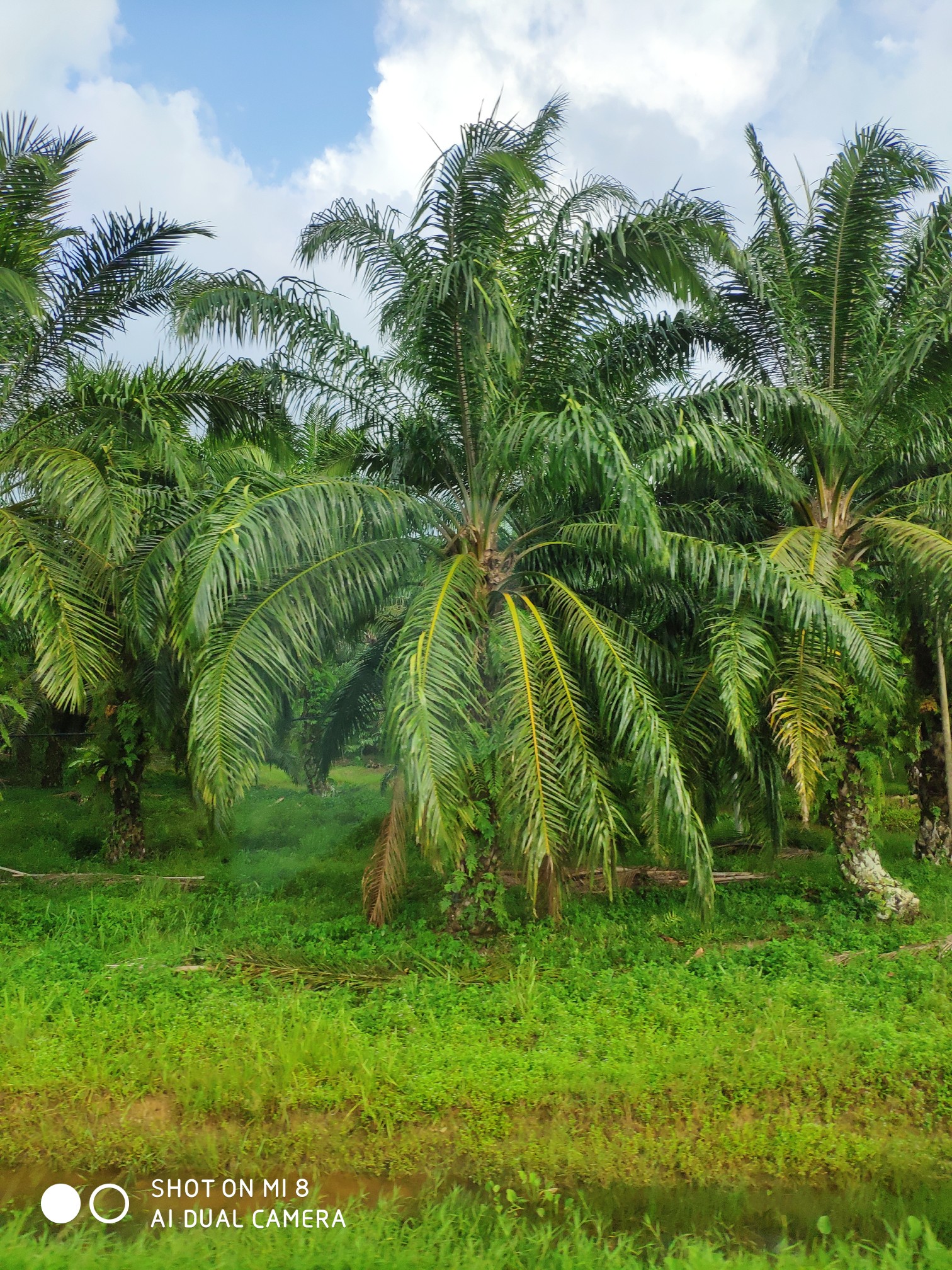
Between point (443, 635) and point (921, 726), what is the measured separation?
619cm

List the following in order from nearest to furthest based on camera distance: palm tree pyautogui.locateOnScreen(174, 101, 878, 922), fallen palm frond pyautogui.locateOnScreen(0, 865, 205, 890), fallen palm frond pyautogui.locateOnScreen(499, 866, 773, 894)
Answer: palm tree pyautogui.locateOnScreen(174, 101, 878, 922) → fallen palm frond pyautogui.locateOnScreen(499, 866, 773, 894) → fallen palm frond pyautogui.locateOnScreen(0, 865, 205, 890)

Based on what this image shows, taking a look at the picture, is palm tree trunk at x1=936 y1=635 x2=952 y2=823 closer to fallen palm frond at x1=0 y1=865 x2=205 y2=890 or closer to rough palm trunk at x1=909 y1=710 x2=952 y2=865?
rough palm trunk at x1=909 y1=710 x2=952 y2=865

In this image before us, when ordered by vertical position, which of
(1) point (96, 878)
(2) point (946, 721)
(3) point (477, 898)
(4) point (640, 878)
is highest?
(2) point (946, 721)

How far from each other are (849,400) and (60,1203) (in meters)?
8.44

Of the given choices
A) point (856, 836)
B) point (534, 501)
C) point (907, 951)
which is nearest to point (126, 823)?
point (534, 501)

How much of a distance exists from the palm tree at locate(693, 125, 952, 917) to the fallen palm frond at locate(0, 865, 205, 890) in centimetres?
673

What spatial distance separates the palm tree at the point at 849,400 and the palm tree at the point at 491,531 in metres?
0.73

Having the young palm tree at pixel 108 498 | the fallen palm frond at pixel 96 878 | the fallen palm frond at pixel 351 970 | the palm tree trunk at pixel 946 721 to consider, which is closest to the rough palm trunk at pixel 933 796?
the palm tree trunk at pixel 946 721

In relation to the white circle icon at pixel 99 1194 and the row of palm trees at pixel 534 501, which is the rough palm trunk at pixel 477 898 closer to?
the row of palm trees at pixel 534 501

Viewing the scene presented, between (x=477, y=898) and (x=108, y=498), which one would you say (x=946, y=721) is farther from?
(x=108, y=498)

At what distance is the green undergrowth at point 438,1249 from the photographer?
406cm

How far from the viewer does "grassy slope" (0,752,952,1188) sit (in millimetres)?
5398

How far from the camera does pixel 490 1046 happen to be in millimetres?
6172

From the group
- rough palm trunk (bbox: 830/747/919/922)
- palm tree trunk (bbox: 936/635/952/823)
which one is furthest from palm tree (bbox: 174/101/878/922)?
palm tree trunk (bbox: 936/635/952/823)
